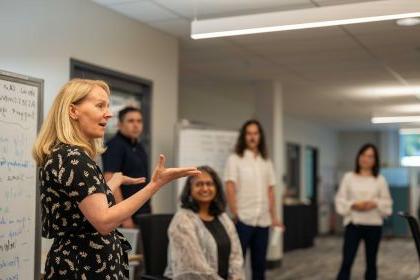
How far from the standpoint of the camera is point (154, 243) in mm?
3359

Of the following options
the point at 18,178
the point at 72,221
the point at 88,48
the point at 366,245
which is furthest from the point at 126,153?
the point at 72,221

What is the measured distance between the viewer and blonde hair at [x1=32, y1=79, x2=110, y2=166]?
1837mm

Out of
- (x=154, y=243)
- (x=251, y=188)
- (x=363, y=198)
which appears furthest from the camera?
(x=363, y=198)

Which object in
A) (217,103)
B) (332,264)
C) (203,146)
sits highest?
(217,103)

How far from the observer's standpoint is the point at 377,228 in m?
4.91

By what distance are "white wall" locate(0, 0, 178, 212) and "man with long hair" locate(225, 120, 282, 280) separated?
2.21 feet

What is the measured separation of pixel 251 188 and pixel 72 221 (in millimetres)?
3127

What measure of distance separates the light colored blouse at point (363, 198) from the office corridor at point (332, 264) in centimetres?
161

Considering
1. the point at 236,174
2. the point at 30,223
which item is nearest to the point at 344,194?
the point at 236,174

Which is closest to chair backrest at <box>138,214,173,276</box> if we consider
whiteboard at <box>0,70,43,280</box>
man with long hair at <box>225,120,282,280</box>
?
whiteboard at <box>0,70,43,280</box>

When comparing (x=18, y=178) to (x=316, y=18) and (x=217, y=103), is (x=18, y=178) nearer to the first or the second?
(x=316, y=18)

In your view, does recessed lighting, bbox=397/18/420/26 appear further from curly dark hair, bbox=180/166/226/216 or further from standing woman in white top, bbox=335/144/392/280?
curly dark hair, bbox=180/166/226/216

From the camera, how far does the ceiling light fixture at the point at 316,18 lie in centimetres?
340

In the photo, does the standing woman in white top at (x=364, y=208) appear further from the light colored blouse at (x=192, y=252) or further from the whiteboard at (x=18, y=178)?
the whiteboard at (x=18, y=178)
